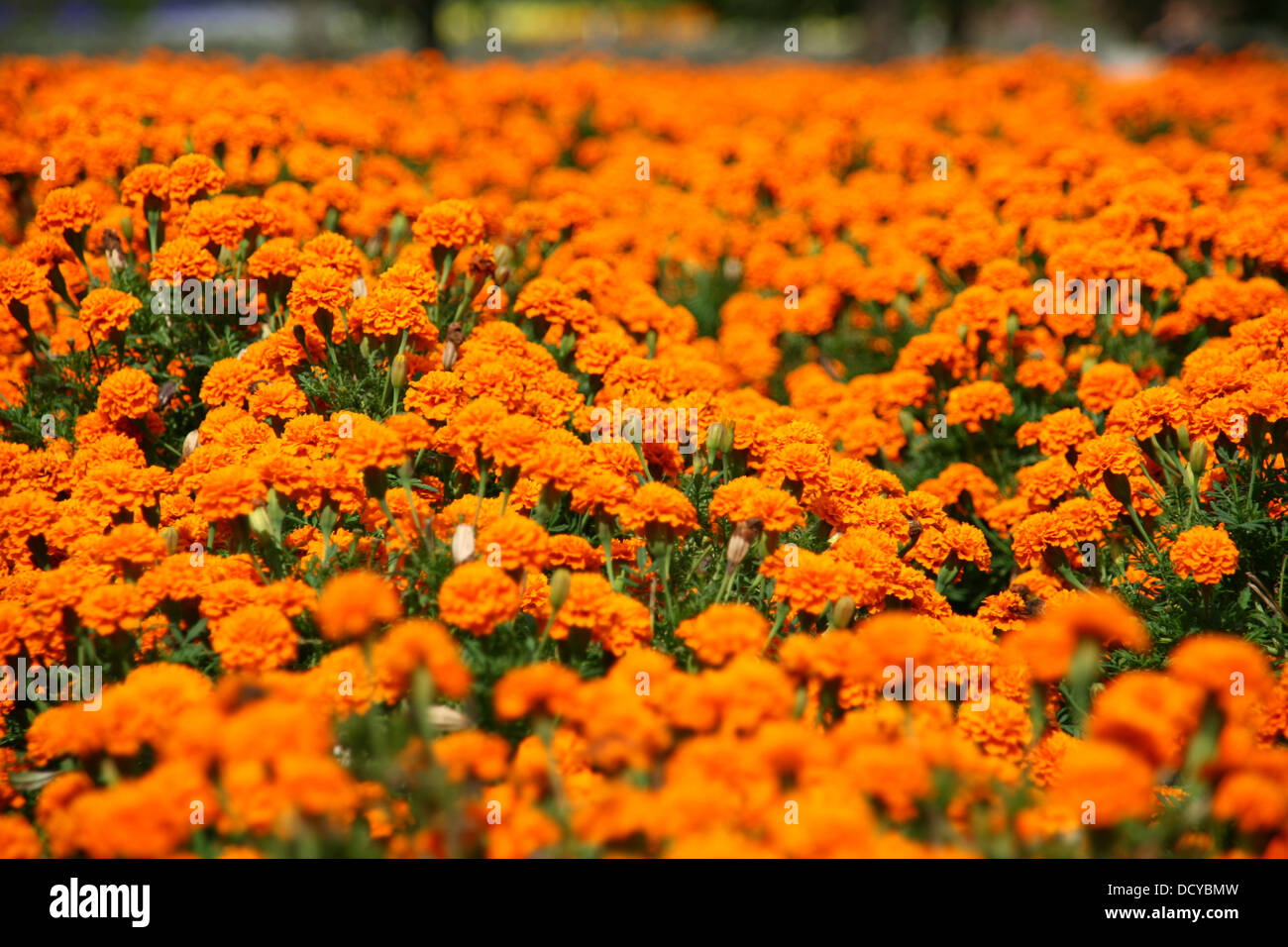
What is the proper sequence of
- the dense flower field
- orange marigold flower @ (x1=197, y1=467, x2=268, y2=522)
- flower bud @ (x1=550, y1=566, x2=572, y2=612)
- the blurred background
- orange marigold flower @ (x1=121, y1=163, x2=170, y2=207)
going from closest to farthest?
the dense flower field < flower bud @ (x1=550, y1=566, x2=572, y2=612) < orange marigold flower @ (x1=197, y1=467, x2=268, y2=522) < orange marigold flower @ (x1=121, y1=163, x2=170, y2=207) < the blurred background

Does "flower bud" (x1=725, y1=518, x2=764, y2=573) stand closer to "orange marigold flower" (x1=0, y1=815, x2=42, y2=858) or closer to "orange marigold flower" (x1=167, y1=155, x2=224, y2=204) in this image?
"orange marigold flower" (x1=0, y1=815, x2=42, y2=858)

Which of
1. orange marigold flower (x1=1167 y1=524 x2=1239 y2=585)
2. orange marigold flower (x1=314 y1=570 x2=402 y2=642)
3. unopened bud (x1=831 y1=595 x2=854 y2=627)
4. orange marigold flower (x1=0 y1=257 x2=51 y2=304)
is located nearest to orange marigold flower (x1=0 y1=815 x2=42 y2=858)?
orange marigold flower (x1=314 y1=570 x2=402 y2=642)

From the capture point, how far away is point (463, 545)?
8.62 feet

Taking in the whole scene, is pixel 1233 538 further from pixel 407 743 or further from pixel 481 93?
pixel 481 93

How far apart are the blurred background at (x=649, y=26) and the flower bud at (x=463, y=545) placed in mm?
7051

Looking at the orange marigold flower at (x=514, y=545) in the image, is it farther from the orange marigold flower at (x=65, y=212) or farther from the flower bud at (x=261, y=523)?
the orange marigold flower at (x=65, y=212)

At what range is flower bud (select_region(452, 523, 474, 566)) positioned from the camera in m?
2.61

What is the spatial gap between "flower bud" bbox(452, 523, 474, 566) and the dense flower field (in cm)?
1

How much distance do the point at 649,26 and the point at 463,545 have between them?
4043 cm

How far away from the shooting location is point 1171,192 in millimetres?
4480

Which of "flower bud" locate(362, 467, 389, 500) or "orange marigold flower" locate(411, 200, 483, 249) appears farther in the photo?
"orange marigold flower" locate(411, 200, 483, 249)

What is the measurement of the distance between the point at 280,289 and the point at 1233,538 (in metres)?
3.15

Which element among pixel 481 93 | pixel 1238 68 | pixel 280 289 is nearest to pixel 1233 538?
pixel 280 289

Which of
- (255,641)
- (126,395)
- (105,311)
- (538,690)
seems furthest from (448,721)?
(105,311)
